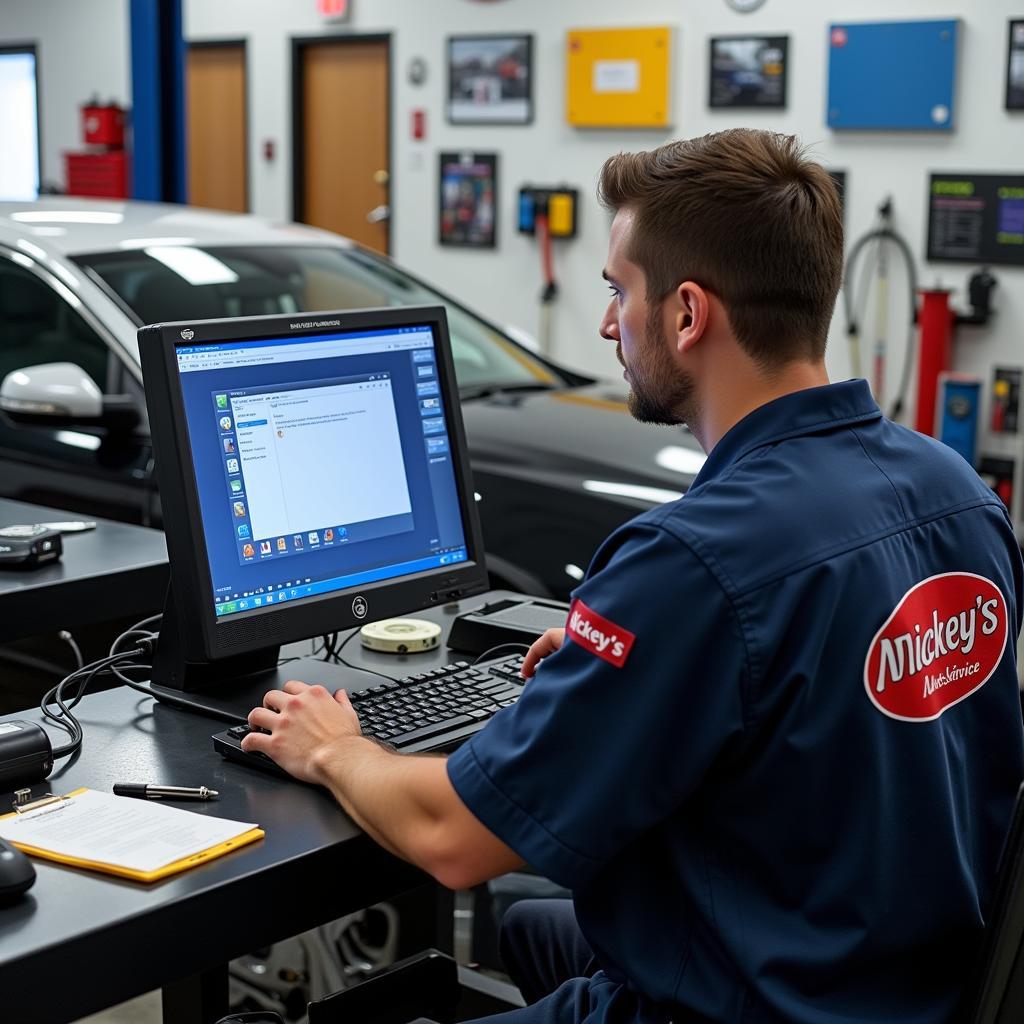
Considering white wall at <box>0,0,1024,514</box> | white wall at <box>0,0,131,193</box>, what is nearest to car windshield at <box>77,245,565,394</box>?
white wall at <box>0,0,1024,514</box>

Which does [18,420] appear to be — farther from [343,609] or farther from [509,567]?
[343,609]

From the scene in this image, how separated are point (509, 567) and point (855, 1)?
15.0ft

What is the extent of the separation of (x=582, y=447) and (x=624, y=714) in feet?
6.72

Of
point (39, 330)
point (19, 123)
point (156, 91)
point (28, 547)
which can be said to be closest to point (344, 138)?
point (19, 123)

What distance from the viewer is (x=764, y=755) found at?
3.92 feet

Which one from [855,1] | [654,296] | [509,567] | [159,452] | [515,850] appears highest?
[855,1]

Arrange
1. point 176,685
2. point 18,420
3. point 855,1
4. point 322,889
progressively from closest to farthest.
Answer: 1. point 322,889
2. point 176,685
3. point 18,420
4. point 855,1

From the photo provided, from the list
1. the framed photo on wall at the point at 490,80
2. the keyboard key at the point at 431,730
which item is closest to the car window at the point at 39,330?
the keyboard key at the point at 431,730

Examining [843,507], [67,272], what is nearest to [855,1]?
[67,272]

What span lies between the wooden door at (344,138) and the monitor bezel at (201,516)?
6823mm

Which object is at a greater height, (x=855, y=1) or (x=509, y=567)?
(x=855, y=1)

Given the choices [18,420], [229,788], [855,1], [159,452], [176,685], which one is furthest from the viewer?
[855,1]

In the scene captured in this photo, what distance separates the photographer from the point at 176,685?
1.75m

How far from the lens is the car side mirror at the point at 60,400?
3.12 metres
